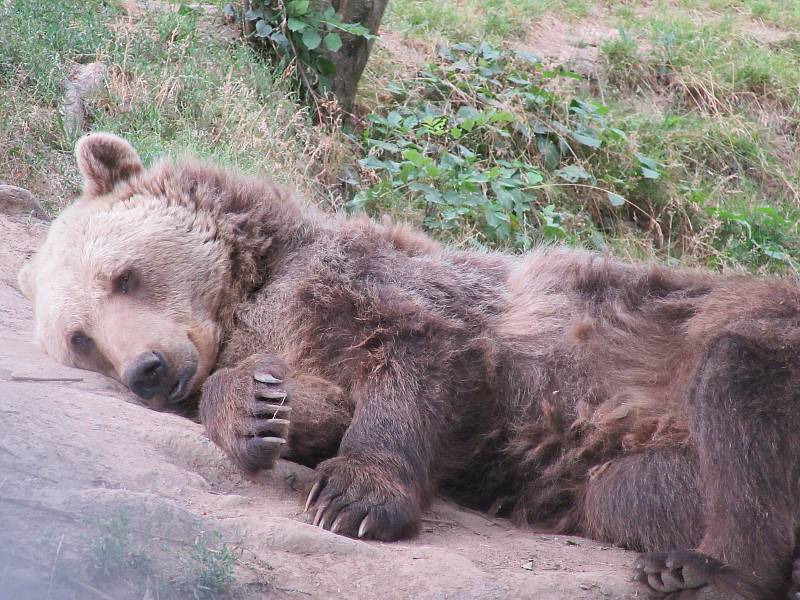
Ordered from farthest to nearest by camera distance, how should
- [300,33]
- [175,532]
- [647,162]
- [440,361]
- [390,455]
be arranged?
[647,162] → [300,33] → [440,361] → [390,455] → [175,532]

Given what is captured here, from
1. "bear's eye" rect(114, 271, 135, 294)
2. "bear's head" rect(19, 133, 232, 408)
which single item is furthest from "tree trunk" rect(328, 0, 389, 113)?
"bear's eye" rect(114, 271, 135, 294)

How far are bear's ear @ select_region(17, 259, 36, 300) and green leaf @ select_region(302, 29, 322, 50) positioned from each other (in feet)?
13.7

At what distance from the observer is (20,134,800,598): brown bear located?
11.5 ft

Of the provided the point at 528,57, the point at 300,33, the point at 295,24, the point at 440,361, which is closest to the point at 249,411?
the point at 440,361

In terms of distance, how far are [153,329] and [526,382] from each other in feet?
5.52

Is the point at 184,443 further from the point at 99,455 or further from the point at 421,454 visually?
the point at 421,454

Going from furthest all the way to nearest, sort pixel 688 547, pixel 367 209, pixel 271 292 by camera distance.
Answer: pixel 367 209 → pixel 271 292 → pixel 688 547

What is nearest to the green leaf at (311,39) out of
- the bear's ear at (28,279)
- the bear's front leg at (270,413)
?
the bear's ear at (28,279)

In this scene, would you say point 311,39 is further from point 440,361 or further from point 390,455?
point 390,455

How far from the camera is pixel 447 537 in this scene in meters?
3.67

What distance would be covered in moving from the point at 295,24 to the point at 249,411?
219 inches

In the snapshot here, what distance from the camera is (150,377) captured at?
162 inches

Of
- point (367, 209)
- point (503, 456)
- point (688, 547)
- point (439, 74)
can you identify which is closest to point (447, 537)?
point (503, 456)

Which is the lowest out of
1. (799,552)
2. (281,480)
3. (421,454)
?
(281,480)
